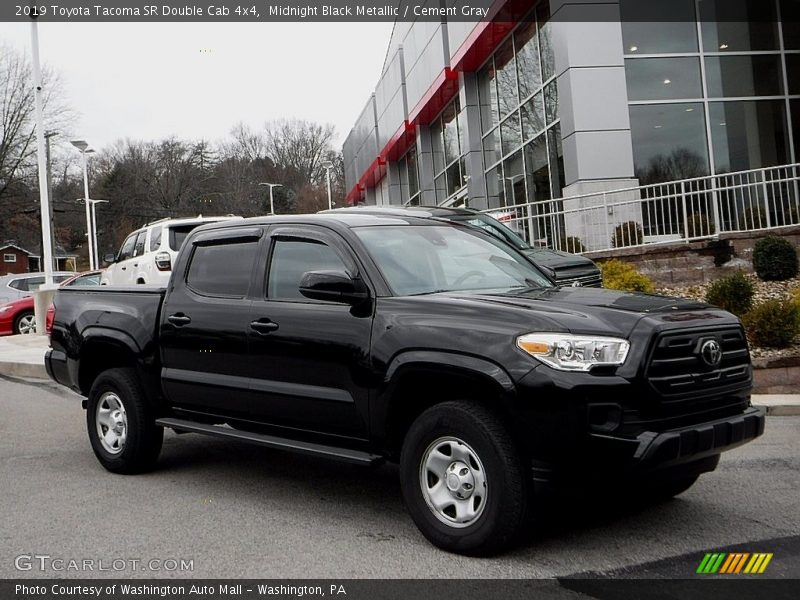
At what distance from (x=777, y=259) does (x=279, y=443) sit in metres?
10.2

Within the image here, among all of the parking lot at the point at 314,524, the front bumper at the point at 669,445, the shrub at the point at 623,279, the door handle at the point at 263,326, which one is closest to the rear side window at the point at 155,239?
the shrub at the point at 623,279

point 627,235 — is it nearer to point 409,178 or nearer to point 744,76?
point 744,76

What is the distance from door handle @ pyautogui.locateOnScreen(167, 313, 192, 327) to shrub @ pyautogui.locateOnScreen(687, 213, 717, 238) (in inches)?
434

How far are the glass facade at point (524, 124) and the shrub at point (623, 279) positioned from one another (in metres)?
3.84

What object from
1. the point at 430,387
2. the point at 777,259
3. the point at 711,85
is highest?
the point at 711,85

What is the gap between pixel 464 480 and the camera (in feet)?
14.2

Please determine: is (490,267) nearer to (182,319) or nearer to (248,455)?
(182,319)

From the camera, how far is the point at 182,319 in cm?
598

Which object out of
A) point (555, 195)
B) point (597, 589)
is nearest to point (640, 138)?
point (555, 195)

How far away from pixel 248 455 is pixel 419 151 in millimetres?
27778

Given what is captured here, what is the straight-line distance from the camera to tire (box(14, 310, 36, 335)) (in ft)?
70.9

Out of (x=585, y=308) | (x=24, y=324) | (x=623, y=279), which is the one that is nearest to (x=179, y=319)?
(x=585, y=308)

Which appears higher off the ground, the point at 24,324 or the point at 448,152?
the point at 448,152

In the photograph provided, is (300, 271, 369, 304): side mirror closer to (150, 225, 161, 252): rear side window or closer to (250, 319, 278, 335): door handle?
(250, 319, 278, 335): door handle
